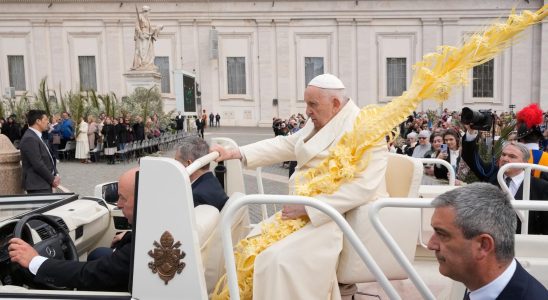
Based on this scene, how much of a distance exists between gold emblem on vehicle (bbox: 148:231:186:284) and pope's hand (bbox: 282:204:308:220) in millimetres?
891

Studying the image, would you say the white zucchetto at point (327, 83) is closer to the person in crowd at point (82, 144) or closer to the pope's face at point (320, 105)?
the pope's face at point (320, 105)

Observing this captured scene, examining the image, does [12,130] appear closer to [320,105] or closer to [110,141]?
[110,141]

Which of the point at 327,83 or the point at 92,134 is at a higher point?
the point at 327,83

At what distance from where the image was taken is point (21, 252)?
2879 mm

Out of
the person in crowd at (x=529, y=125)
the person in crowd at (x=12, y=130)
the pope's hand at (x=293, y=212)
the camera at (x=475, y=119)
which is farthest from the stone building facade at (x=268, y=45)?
the pope's hand at (x=293, y=212)

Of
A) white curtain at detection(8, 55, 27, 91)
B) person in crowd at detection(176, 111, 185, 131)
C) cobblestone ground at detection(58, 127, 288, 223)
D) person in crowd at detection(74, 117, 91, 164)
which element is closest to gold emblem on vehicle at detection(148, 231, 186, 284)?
cobblestone ground at detection(58, 127, 288, 223)

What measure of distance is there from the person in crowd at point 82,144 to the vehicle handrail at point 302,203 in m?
17.0

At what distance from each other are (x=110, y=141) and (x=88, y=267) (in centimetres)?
1555

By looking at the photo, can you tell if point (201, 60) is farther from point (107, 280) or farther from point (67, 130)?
point (107, 280)

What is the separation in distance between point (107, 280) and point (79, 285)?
0.63 ft

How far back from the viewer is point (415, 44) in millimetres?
42031

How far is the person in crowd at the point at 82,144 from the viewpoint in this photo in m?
18.1

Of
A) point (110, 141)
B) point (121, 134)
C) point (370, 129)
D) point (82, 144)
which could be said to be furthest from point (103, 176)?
point (370, 129)

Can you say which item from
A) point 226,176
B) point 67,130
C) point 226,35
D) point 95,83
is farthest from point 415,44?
point 226,176
